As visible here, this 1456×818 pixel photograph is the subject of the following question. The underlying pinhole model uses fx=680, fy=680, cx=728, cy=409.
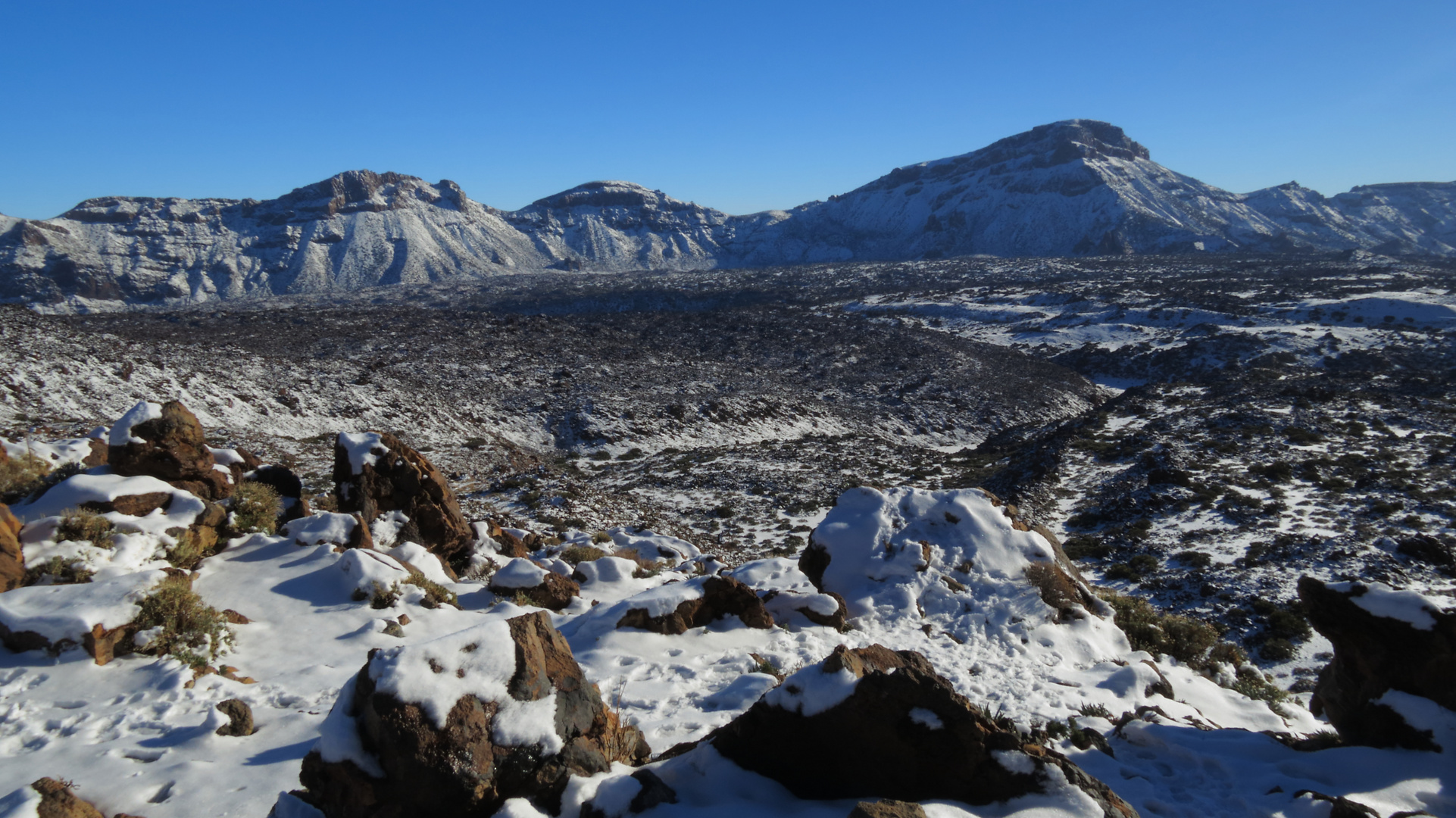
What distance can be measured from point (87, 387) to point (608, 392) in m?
21.9

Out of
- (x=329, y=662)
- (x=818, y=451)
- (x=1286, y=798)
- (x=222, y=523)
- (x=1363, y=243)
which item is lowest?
(x=818, y=451)

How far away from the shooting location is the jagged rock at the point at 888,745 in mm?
4906

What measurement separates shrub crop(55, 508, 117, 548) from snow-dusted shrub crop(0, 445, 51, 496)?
1.96m

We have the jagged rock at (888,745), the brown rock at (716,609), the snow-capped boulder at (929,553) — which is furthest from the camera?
the snow-capped boulder at (929,553)

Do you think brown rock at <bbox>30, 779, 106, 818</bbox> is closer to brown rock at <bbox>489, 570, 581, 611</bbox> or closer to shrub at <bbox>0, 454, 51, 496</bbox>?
brown rock at <bbox>489, 570, 581, 611</bbox>

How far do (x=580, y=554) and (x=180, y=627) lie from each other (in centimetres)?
731

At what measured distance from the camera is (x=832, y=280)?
122 metres

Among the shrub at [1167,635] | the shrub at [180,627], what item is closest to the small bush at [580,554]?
the shrub at [180,627]

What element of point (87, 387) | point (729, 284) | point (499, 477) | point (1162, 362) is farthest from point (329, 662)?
point (729, 284)

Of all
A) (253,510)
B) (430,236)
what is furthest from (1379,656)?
(430,236)

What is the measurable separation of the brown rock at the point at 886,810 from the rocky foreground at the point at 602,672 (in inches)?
1.1

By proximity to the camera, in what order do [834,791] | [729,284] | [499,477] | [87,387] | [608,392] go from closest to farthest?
[834,791] < [499,477] < [87,387] < [608,392] < [729,284]

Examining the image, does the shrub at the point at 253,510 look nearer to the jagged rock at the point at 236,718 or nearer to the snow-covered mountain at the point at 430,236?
the jagged rock at the point at 236,718

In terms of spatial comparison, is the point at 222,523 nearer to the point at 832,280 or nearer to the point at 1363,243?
the point at 832,280
